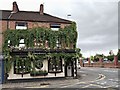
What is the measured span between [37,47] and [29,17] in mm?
4794

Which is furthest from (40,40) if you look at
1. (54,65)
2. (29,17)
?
(29,17)

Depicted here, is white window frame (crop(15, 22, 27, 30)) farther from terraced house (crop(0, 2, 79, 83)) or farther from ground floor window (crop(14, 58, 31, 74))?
ground floor window (crop(14, 58, 31, 74))

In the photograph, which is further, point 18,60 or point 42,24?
point 42,24

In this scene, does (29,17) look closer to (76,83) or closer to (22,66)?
(22,66)

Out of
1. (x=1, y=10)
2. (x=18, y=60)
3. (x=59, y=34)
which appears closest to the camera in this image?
(x=18, y=60)

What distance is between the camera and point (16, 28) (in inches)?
1177

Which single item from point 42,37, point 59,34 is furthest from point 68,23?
point 42,37

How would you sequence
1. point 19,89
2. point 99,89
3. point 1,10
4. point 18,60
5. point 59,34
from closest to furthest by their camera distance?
point 99,89
point 19,89
point 18,60
point 59,34
point 1,10

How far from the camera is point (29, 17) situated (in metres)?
31.6

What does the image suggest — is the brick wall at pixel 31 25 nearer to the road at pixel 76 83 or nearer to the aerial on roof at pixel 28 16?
the aerial on roof at pixel 28 16

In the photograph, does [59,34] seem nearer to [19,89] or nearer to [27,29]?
[27,29]

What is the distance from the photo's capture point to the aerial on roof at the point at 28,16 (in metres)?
30.7

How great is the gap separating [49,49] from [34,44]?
6.39 feet

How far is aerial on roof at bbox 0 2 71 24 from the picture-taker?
30719mm
